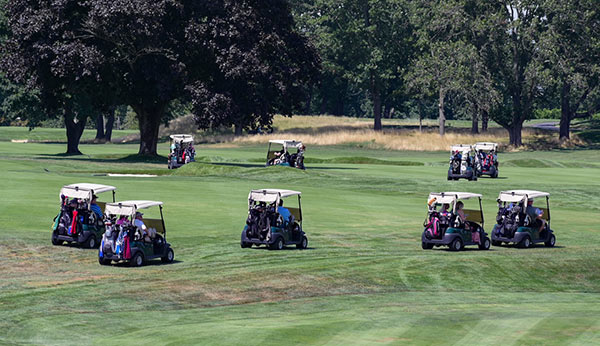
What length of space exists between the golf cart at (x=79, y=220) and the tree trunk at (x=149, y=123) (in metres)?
52.8

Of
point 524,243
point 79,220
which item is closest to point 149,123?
point 79,220

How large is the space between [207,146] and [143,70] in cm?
5355

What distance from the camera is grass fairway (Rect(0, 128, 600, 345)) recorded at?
18844 millimetres

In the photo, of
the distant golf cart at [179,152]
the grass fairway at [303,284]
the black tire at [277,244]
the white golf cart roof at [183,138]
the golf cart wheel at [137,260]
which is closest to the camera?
the grass fairway at [303,284]

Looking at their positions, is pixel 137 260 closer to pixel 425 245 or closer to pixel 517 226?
pixel 425 245

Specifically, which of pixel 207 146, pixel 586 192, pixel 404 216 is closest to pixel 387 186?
pixel 586 192

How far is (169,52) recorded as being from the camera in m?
75.8

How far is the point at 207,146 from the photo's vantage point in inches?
5079

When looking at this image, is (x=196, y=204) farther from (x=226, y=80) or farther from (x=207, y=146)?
(x=207, y=146)

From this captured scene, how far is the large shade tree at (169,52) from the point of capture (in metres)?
73.4

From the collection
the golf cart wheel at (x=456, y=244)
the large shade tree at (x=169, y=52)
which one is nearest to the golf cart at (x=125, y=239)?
the golf cart wheel at (x=456, y=244)

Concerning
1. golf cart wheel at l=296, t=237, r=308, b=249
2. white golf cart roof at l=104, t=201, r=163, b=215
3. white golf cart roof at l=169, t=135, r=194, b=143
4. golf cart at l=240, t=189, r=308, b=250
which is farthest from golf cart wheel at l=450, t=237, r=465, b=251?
white golf cart roof at l=169, t=135, r=194, b=143

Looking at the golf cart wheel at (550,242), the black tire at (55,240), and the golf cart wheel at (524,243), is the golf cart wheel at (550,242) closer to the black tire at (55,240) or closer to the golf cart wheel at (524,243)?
the golf cart wheel at (524,243)

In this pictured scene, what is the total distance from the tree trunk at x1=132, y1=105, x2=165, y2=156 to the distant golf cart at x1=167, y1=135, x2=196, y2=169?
403 inches
